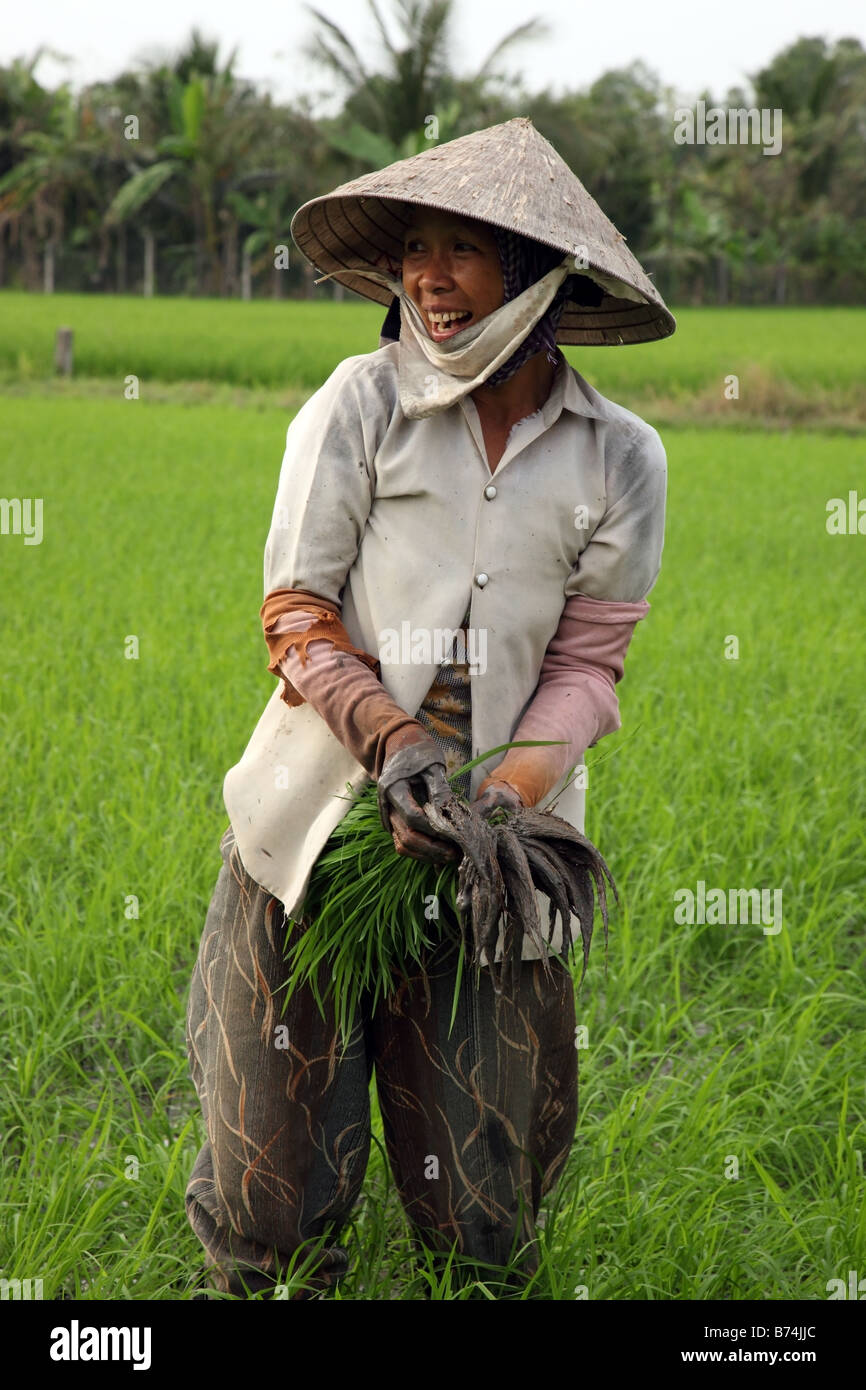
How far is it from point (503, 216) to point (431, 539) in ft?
1.15

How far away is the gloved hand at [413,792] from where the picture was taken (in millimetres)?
1332

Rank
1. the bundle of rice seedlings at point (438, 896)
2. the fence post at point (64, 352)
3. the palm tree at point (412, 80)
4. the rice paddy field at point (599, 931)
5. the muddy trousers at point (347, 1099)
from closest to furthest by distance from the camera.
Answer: the bundle of rice seedlings at point (438, 896) → the muddy trousers at point (347, 1099) → the rice paddy field at point (599, 931) → the fence post at point (64, 352) → the palm tree at point (412, 80)

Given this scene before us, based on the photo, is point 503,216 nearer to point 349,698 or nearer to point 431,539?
point 431,539

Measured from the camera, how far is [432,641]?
1.48 metres

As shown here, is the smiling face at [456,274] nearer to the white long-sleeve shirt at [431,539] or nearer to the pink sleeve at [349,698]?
the white long-sleeve shirt at [431,539]

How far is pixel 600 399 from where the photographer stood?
1538 mm

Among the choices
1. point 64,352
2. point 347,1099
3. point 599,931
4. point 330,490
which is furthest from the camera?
point 64,352

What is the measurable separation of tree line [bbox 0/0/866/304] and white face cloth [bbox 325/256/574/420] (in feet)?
67.6

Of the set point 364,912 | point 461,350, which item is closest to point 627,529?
point 461,350

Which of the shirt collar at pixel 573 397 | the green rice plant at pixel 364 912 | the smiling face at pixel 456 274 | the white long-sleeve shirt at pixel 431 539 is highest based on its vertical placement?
the smiling face at pixel 456 274

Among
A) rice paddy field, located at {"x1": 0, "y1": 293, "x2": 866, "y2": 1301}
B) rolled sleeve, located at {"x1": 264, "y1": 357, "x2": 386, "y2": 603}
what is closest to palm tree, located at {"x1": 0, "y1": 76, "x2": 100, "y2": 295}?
rice paddy field, located at {"x1": 0, "y1": 293, "x2": 866, "y2": 1301}

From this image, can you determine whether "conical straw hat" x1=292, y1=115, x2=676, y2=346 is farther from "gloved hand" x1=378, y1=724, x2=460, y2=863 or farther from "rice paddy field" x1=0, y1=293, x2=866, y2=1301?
"rice paddy field" x1=0, y1=293, x2=866, y2=1301

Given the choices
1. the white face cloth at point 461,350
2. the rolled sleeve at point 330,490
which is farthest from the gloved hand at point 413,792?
the white face cloth at point 461,350

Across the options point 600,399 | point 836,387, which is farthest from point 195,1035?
point 836,387
